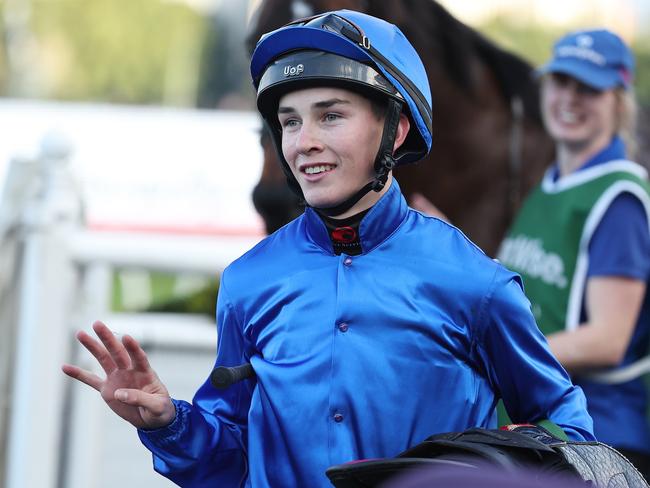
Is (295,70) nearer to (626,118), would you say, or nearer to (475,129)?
(626,118)

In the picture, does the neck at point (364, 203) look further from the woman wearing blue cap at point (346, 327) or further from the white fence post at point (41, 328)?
the white fence post at point (41, 328)

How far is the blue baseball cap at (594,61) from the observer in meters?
3.89

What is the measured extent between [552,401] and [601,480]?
351 millimetres

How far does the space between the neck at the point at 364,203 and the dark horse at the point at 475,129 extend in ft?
6.65

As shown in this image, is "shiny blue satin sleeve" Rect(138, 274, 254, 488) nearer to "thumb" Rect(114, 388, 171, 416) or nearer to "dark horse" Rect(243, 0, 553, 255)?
"thumb" Rect(114, 388, 171, 416)

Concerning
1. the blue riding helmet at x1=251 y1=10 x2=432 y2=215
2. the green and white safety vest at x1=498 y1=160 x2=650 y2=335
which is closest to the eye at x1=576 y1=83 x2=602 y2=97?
the green and white safety vest at x1=498 y1=160 x2=650 y2=335

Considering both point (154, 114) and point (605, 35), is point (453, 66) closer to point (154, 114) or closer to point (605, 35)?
point (605, 35)

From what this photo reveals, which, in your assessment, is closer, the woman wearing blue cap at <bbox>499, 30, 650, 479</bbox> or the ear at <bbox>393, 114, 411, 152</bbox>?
the ear at <bbox>393, 114, 411, 152</bbox>

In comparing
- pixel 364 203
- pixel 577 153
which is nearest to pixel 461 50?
pixel 577 153

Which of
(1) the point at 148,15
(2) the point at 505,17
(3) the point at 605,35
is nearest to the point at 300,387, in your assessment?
(3) the point at 605,35

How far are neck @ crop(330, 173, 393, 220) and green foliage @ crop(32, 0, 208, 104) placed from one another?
2270 cm

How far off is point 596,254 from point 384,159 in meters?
1.48

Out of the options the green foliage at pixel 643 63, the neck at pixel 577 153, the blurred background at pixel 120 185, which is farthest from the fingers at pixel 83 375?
the green foliage at pixel 643 63

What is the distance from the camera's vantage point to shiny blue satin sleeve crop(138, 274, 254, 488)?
2186 millimetres
